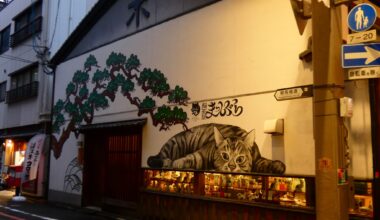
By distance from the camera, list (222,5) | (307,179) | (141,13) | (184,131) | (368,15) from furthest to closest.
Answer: (141,13)
(184,131)
(222,5)
(307,179)
(368,15)

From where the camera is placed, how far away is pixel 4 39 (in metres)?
27.8

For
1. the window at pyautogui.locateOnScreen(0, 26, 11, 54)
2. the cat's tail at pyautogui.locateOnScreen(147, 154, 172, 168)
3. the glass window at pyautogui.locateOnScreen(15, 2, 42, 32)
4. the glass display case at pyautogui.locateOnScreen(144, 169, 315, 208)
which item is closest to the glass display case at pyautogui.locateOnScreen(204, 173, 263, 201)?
the glass display case at pyautogui.locateOnScreen(144, 169, 315, 208)

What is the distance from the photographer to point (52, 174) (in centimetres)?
1886

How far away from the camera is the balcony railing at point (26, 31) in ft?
74.7

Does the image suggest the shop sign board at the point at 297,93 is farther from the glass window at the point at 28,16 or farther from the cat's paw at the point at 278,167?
the glass window at the point at 28,16

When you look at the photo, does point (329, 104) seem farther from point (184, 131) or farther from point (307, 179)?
point (184, 131)

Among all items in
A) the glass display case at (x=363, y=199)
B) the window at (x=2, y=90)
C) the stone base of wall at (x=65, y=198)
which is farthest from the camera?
the window at (x=2, y=90)

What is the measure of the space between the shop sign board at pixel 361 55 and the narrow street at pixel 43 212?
9.57 m

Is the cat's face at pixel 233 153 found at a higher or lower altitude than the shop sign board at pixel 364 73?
lower

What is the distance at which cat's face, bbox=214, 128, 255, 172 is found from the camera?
10.1m

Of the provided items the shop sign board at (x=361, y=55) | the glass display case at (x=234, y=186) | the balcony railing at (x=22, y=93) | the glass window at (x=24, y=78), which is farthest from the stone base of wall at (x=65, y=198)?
the shop sign board at (x=361, y=55)

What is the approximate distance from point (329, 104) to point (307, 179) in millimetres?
2503

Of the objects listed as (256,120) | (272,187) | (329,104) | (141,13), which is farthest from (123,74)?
(329,104)

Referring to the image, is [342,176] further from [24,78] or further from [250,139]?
[24,78]
